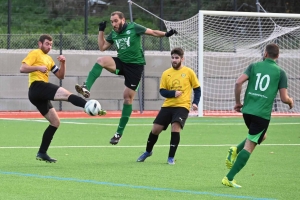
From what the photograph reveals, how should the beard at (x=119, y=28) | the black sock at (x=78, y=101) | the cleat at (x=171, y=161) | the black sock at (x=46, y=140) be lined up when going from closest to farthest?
the black sock at (x=78, y=101)
the black sock at (x=46, y=140)
the cleat at (x=171, y=161)
the beard at (x=119, y=28)

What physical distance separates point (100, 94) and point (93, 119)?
10.5 ft

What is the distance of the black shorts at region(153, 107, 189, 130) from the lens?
39.7 ft

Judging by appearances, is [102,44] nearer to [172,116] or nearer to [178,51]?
[178,51]

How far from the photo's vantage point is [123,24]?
1314 centimetres

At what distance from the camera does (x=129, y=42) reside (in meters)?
13.1

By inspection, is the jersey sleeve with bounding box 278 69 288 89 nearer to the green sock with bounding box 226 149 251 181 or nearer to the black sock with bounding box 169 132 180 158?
the green sock with bounding box 226 149 251 181

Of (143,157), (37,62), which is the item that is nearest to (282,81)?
(143,157)

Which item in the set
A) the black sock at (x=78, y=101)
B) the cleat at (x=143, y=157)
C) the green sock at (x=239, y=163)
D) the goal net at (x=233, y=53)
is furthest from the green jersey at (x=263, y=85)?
the goal net at (x=233, y=53)

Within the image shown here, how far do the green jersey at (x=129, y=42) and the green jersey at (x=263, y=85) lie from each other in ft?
13.1

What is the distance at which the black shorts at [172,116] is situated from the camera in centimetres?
1209

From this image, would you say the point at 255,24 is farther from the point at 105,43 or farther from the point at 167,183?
the point at 167,183

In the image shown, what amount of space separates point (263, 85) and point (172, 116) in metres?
3.04

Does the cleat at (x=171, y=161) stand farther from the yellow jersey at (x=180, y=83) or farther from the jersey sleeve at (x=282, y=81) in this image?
the jersey sleeve at (x=282, y=81)

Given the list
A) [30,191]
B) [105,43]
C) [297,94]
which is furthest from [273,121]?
[30,191]
